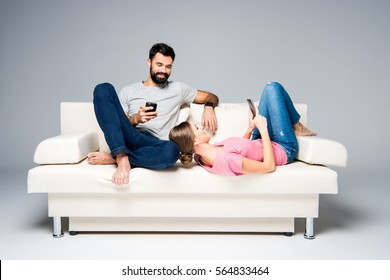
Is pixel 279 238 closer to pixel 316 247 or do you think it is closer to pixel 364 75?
pixel 316 247

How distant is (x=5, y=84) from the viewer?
564 cm

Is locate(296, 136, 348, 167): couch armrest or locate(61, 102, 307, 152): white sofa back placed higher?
locate(61, 102, 307, 152): white sofa back

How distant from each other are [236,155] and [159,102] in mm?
1016

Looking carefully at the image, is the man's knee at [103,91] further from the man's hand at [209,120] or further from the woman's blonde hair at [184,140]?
the man's hand at [209,120]

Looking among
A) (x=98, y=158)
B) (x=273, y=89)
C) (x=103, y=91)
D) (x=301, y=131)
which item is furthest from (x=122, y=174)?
(x=301, y=131)

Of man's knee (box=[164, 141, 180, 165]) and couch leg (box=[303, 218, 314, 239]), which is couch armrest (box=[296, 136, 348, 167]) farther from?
man's knee (box=[164, 141, 180, 165])

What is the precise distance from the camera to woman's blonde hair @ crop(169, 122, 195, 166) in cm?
291

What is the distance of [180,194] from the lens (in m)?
3.00

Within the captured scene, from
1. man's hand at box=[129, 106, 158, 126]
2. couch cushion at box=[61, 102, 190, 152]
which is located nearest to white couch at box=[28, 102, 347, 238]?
man's hand at box=[129, 106, 158, 126]

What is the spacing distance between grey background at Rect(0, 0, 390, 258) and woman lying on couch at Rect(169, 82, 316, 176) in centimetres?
196

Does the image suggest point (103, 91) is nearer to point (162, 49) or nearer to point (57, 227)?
point (162, 49)

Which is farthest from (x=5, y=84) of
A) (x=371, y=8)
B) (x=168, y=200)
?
(x=371, y=8)

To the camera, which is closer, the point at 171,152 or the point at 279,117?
the point at 171,152

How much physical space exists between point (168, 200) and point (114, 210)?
36 cm
